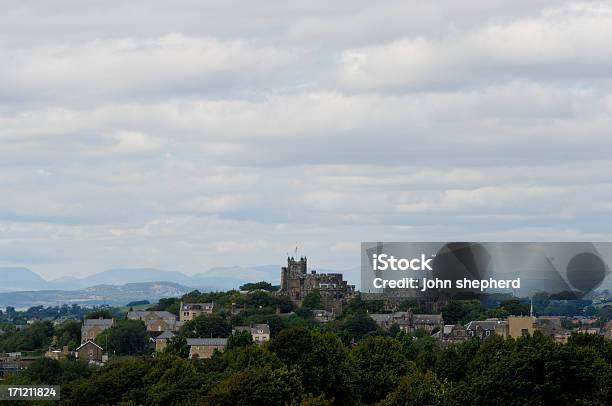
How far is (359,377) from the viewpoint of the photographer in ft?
371

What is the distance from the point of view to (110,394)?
348 ft

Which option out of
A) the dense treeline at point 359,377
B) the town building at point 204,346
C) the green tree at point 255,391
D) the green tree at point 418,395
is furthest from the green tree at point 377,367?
the town building at point 204,346

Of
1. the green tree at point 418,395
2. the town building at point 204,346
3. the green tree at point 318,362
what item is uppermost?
the town building at point 204,346

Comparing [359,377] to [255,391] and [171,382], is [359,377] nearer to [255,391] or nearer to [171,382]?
[171,382]

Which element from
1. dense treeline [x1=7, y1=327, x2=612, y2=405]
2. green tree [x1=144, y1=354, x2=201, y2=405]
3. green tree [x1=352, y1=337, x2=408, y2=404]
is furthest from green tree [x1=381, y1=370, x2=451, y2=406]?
green tree [x1=144, y1=354, x2=201, y2=405]

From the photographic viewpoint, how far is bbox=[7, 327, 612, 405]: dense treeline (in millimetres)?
91938

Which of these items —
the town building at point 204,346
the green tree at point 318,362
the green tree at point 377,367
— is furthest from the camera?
the town building at point 204,346

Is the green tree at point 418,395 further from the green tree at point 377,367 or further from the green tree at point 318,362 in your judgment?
the green tree at point 377,367

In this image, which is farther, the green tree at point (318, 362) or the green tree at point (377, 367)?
the green tree at point (377, 367)

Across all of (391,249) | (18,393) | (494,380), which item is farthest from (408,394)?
(391,249)

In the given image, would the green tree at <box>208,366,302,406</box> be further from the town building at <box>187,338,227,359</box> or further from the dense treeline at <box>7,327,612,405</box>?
the town building at <box>187,338,227,359</box>

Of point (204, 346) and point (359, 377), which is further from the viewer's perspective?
point (204, 346)

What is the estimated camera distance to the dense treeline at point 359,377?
9194 cm

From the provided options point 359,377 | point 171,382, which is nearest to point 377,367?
point 359,377
